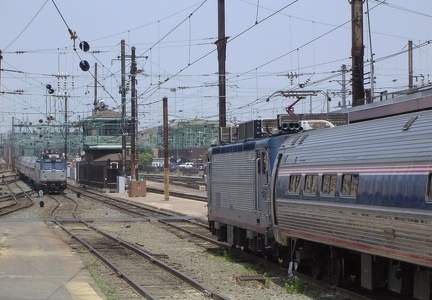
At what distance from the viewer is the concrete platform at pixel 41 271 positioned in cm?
1502

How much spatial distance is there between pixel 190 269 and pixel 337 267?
5.44 meters

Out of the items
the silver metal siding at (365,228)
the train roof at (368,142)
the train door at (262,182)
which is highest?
the train roof at (368,142)

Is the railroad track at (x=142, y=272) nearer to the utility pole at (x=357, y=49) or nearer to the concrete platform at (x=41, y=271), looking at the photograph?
the concrete platform at (x=41, y=271)

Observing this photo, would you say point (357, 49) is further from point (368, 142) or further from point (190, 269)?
point (368, 142)

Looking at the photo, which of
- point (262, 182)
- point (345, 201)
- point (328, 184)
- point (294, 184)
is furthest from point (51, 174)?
point (345, 201)

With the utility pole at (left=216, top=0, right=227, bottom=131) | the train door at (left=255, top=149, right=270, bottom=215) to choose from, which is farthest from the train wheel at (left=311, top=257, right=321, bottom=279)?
the utility pole at (left=216, top=0, right=227, bottom=131)

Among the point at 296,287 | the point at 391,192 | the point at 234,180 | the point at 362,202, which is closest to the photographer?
the point at 391,192

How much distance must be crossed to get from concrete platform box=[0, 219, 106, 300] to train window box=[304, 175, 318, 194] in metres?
4.40

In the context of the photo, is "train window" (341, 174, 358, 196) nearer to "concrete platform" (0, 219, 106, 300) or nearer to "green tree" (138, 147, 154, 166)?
"concrete platform" (0, 219, 106, 300)

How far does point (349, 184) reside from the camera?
1305cm

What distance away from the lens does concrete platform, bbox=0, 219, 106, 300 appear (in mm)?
15025

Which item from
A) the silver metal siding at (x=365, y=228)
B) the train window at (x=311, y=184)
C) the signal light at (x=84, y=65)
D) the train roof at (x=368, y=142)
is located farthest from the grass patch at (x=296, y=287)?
the signal light at (x=84, y=65)

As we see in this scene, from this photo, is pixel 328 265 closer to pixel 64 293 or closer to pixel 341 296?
pixel 341 296

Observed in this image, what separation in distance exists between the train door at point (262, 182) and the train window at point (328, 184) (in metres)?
3.43
